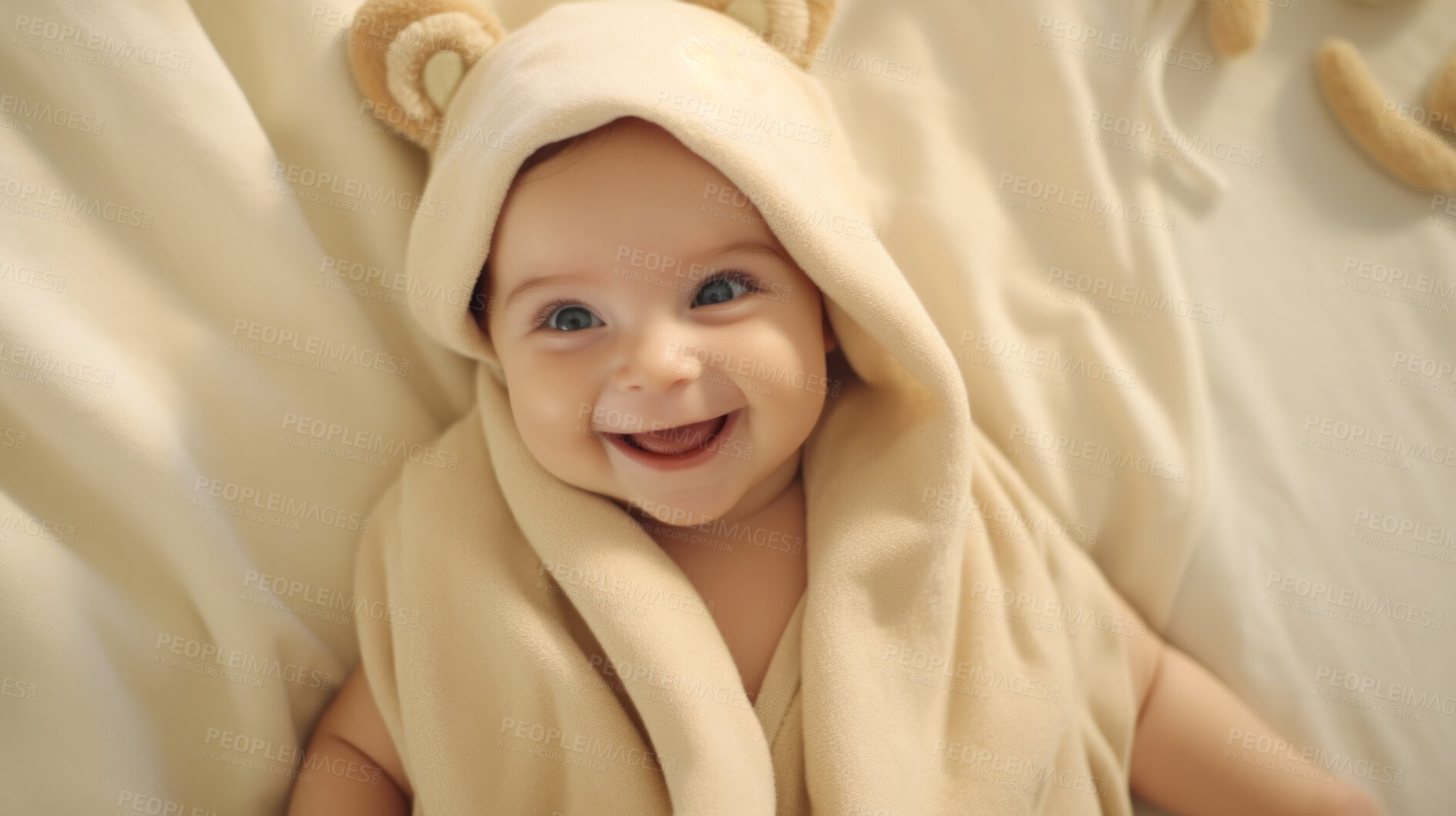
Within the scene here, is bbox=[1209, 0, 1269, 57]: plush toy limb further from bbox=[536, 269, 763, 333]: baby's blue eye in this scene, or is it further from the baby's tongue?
the baby's tongue

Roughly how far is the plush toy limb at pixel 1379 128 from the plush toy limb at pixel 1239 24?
0.42 feet

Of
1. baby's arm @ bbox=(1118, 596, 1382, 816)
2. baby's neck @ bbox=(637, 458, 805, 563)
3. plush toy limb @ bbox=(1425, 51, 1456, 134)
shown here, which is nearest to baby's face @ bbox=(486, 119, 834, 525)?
baby's neck @ bbox=(637, 458, 805, 563)

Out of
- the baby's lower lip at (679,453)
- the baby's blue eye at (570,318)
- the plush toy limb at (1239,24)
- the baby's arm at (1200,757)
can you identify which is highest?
the baby's blue eye at (570,318)

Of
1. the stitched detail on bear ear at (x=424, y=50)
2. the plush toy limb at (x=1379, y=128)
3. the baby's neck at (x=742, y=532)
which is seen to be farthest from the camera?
the plush toy limb at (x=1379, y=128)

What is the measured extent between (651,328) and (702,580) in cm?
39

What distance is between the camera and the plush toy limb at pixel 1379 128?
1415 mm

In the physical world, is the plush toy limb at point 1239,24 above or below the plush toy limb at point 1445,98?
above

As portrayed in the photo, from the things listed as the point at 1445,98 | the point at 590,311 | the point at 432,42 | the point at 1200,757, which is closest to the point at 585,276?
the point at 590,311

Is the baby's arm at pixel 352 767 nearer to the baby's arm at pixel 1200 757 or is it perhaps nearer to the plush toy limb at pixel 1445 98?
the baby's arm at pixel 1200 757

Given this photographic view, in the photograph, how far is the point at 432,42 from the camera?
1165mm

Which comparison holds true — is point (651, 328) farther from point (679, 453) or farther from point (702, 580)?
point (702, 580)

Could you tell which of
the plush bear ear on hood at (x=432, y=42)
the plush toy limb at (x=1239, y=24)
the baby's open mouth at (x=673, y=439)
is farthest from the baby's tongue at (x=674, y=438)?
the plush toy limb at (x=1239, y=24)

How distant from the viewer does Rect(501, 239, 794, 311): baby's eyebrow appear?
1.08m

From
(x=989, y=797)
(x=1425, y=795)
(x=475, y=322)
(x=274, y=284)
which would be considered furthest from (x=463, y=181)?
(x=1425, y=795)
